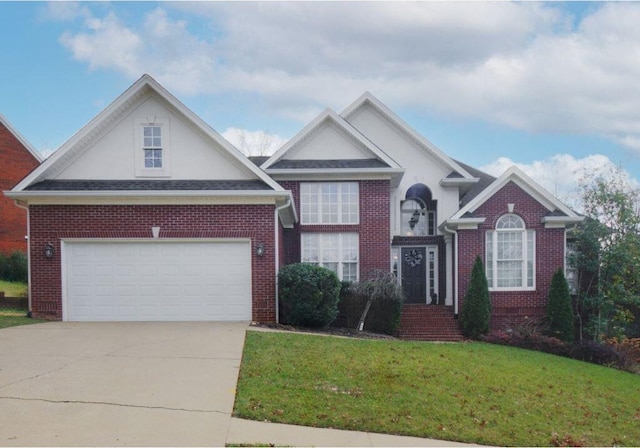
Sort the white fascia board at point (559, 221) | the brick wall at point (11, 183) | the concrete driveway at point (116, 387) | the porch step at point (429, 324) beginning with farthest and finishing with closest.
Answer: the brick wall at point (11, 183), the white fascia board at point (559, 221), the porch step at point (429, 324), the concrete driveway at point (116, 387)

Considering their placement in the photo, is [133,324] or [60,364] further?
[133,324]

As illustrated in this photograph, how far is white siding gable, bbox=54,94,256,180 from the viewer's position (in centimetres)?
1304

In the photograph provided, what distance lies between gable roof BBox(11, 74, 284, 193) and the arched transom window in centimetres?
785

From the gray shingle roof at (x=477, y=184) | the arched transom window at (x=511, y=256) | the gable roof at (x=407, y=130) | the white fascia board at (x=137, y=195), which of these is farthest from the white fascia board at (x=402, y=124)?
the white fascia board at (x=137, y=195)

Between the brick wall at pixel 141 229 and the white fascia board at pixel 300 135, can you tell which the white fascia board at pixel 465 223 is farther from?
the brick wall at pixel 141 229

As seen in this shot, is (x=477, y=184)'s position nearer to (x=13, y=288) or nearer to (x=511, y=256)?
(x=511, y=256)

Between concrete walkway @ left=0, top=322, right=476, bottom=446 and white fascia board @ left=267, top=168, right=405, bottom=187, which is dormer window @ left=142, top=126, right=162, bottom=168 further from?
concrete walkway @ left=0, top=322, right=476, bottom=446

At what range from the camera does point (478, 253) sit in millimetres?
15828

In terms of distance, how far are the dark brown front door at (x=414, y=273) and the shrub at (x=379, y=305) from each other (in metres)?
3.38

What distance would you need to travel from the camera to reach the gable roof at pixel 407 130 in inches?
683

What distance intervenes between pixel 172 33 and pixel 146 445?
1348cm

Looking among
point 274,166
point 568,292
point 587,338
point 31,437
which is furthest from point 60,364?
point 587,338

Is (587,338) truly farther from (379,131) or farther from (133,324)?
(133,324)

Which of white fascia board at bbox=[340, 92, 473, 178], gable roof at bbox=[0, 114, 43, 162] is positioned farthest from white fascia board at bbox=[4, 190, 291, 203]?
gable roof at bbox=[0, 114, 43, 162]
